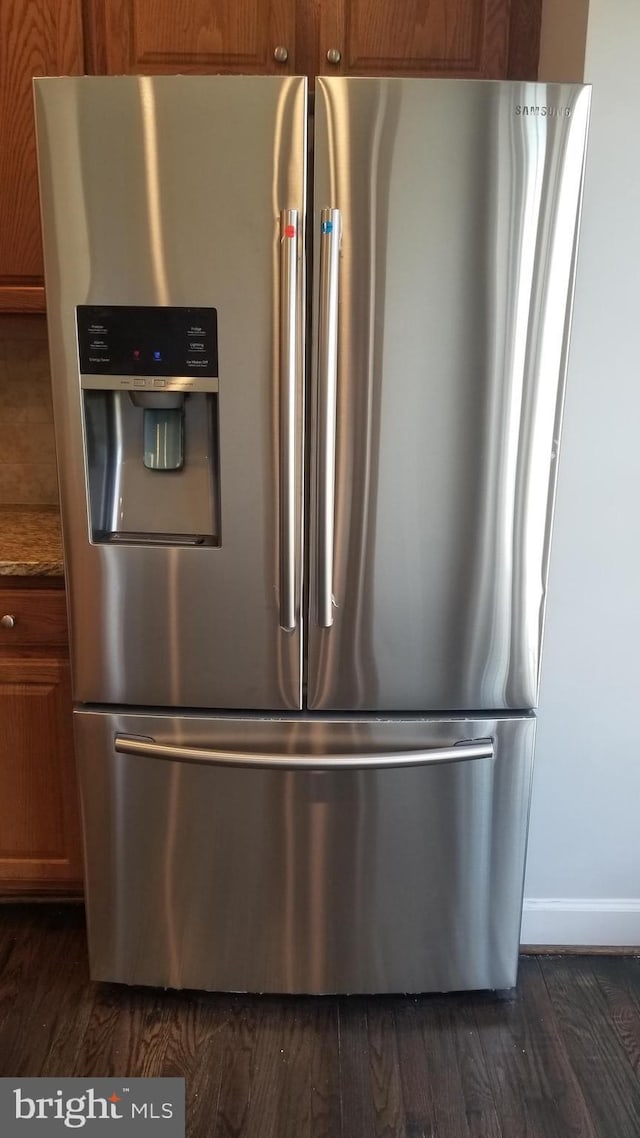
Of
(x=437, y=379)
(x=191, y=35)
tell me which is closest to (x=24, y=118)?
(x=191, y=35)

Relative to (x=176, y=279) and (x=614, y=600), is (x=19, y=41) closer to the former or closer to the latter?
A: (x=176, y=279)

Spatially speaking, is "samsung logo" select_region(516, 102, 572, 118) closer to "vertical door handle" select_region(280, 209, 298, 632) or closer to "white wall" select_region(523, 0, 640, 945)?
"white wall" select_region(523, 0, 640, 945)

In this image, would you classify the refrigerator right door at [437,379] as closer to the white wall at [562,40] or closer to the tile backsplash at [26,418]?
the white wall at [562,40]

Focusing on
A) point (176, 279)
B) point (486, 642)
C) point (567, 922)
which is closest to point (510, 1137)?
point (567, 922)

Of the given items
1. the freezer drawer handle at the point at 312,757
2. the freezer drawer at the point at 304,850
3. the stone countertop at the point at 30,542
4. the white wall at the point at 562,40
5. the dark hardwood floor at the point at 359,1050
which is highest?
the white wall at the point at 562,40

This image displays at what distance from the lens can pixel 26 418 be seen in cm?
239

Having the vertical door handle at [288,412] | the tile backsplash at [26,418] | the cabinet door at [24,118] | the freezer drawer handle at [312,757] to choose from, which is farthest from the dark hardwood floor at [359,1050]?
the cabinet door at [24,118]

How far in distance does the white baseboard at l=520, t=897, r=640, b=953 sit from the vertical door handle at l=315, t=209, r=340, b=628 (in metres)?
0.96

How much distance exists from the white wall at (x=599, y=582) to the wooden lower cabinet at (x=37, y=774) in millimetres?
1098

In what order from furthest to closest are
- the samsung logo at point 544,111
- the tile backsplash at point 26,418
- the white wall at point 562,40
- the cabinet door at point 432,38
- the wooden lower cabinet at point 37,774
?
the tile backsplash at point 26,418
the wooden lower cabinet at point 37,774
the cabinet door at point 432,38
the white wall at point 562,40
the samsung logo at point 544,111

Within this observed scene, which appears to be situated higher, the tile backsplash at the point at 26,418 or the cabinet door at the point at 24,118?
the cabinet door at the point at 24,118

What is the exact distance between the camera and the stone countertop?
6.06 feet

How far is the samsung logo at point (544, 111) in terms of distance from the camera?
1412 millimetres

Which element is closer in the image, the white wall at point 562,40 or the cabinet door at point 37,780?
the white wall at point 562,40
